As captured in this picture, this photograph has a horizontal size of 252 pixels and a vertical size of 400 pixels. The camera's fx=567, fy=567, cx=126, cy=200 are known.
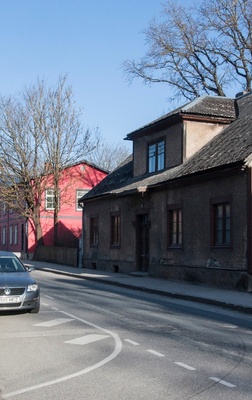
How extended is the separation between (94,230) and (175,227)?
10.1 m

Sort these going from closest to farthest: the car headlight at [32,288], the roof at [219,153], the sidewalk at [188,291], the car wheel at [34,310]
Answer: the car headlight at [32,288] → the car wheel at [34,310] → the sidewalk at [188,291] → the roof at [219,153]

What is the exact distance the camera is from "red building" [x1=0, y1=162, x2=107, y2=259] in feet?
145

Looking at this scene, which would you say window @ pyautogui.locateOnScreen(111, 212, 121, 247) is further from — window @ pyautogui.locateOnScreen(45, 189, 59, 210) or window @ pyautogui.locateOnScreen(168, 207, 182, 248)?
window @ pyautogui.locateOnScreen(45, 189, 59, 210)

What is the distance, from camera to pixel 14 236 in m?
53.8

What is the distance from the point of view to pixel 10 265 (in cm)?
1401

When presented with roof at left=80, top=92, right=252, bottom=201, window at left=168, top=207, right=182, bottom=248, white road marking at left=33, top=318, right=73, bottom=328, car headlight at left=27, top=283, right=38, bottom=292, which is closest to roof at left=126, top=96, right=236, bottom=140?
roof at left=80, top=92, right=252, bottom=201

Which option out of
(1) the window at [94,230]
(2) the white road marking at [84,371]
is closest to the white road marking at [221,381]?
(2) the white road marking at [84,371]

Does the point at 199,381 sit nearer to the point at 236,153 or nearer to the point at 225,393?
the point at 225,393

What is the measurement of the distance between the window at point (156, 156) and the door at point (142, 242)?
228cm

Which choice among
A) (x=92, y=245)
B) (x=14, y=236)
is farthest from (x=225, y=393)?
(x=14, y=236)

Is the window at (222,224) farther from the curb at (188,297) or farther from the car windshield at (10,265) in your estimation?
the car windshield at (10,265)

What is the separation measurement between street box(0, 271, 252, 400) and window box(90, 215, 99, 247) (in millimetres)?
16945

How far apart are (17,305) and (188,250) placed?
10630mm

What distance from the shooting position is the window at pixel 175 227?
22719 mm
